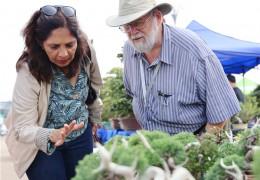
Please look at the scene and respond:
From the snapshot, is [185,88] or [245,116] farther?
[245,116]

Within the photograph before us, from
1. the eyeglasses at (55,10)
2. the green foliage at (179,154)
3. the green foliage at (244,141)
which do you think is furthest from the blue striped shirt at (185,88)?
the green foliage at (244,141)

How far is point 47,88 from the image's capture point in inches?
99.3

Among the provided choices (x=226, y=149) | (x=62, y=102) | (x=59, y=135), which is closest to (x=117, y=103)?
(x=62, y=102)

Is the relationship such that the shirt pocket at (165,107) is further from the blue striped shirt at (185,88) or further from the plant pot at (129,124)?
the plant pot at (129,124)

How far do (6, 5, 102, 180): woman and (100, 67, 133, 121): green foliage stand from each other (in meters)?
4.15

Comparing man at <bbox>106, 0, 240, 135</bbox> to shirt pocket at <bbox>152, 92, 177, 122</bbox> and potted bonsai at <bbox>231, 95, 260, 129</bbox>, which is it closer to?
shirt pocket at <bbox>152, 92, 177, 122</bbox>

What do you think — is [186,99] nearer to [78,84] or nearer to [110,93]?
[78,84]

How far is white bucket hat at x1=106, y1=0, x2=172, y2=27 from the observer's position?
2.48 meters

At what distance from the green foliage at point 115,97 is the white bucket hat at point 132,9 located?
4.25m

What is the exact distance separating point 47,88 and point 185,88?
0.75 meters

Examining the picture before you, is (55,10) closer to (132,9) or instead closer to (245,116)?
(132,9)

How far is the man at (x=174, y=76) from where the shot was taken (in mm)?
2512

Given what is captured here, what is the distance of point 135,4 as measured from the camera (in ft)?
8.34

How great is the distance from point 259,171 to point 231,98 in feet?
5.75
